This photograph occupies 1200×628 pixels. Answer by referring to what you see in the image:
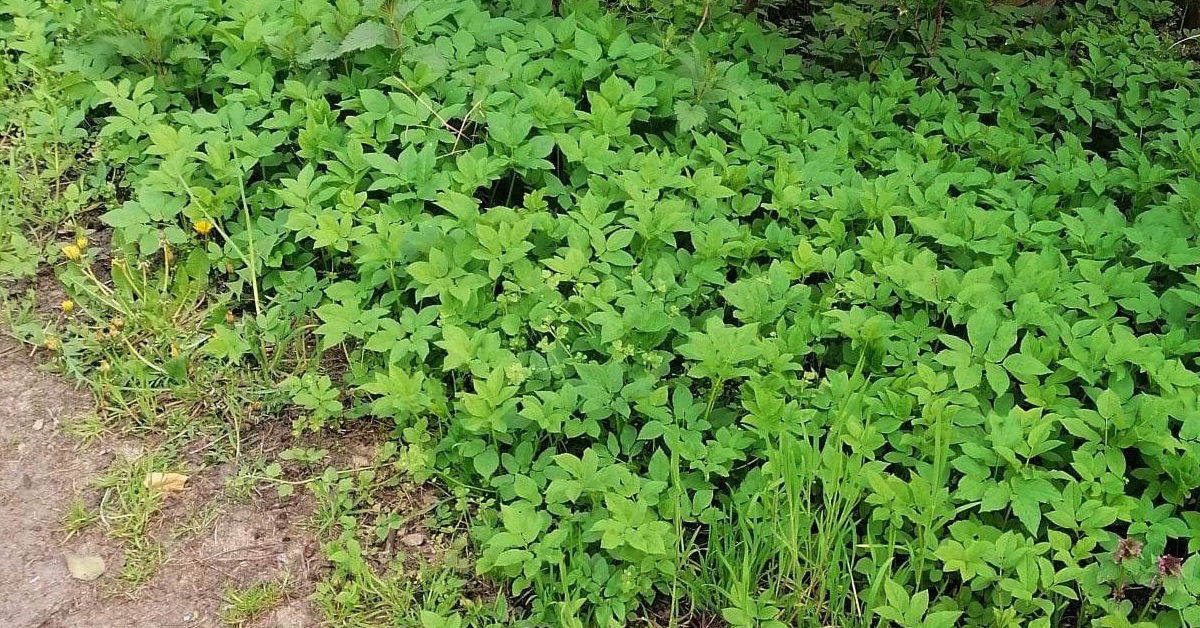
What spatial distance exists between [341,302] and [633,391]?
3.36ft

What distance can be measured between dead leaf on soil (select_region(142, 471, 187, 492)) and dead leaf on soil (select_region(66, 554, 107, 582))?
24cm

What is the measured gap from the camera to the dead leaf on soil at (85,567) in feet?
8.60

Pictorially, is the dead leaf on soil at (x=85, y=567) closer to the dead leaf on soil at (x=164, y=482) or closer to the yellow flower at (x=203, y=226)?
the dead leaf on soil at (x=164, y=482)

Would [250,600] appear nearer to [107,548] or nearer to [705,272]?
[107,548]

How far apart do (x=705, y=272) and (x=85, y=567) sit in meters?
1.89

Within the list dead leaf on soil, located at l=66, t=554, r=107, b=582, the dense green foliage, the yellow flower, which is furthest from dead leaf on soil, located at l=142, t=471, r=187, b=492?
the yellow flower

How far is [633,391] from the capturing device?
275 centimetres

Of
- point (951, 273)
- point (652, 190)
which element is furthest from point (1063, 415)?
point (652, 190)

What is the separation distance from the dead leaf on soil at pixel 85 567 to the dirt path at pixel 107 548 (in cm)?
1

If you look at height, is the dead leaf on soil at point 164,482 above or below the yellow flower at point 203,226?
below

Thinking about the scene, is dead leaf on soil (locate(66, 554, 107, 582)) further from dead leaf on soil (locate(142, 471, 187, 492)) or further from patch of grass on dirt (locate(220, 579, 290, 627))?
patch of grass on dirt (locate(220, 579, 290, 627))

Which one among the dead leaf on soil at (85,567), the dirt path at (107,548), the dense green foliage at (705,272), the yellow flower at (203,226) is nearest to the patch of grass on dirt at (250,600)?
the dirt path at (107,548)

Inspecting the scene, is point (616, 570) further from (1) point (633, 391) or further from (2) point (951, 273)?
(2) point (951, 273)

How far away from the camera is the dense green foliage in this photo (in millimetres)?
2506
